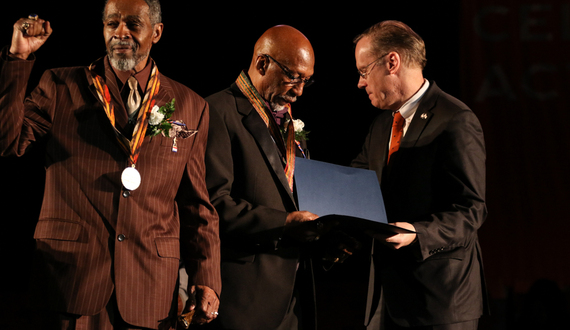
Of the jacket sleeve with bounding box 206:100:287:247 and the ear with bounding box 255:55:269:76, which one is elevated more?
the ear with bounding box 255:55:269:76

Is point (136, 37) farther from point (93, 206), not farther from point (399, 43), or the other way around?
point (399, 43)

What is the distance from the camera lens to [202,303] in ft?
6.22

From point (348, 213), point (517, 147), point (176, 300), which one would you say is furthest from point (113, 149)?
point (517, 147)

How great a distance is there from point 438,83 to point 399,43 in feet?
9.17

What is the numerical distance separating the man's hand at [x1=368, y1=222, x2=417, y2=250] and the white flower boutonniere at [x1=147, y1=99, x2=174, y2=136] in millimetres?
886

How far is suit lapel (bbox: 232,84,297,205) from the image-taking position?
2330 millimetres

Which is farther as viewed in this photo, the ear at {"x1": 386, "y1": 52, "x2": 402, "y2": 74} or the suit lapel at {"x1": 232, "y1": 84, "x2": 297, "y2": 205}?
the ear at {"x1": 386, "y1": 52, "x2": 402, "y2": 74}

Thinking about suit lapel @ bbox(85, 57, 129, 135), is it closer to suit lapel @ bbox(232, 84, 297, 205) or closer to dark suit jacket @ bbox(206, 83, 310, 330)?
dark suit jacket @ bbox(206, 83, 310, 330)

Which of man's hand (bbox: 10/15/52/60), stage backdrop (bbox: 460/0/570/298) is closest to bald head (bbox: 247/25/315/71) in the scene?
man's hand (bbox: 10/15/52/60)

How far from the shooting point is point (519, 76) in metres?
5.40

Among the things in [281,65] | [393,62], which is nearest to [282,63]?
[281,65]

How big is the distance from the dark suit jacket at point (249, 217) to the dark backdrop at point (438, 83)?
7.06 ft

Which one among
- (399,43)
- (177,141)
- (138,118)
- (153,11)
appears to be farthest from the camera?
(399,43)

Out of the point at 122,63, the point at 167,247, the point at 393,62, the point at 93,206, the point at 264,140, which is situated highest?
the point at 393,62
